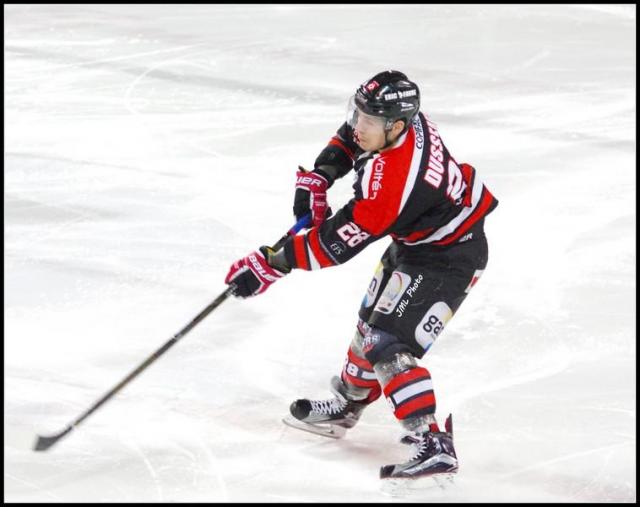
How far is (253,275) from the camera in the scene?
304 cm

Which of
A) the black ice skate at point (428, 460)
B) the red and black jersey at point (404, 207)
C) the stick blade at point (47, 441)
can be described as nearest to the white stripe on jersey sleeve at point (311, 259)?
the red and black jersey at point (404, 207)

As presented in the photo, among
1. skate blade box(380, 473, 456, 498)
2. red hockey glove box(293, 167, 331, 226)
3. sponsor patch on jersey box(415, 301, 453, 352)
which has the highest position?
red hockey glove box(293, 167, 331, 226)

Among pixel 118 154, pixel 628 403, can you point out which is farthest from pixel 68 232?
pixel 628 403

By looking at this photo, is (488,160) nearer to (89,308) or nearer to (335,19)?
(89,308)

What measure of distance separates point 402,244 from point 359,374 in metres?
0.42

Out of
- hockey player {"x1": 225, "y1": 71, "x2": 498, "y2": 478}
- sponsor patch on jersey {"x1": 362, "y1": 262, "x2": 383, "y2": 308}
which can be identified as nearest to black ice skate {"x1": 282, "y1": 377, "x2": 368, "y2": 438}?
hockey player {"x1": 225, "y1": 71, "x2": 498, "y2": 478}

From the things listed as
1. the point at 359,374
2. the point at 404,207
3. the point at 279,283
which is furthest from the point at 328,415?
the point at 279,283

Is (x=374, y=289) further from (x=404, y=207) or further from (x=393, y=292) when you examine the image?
(x=404, y=207)

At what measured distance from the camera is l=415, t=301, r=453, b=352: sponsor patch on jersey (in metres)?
3.09

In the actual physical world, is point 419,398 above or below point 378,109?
below

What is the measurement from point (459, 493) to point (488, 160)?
2.82 m

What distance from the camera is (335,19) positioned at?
330 inches

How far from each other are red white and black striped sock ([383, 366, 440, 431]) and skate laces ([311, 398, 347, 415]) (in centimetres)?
39

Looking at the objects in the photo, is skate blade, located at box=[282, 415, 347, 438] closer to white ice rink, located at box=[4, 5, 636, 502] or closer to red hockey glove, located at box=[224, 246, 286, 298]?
white ice rink, located at box=[4, 5, 636, 502]
